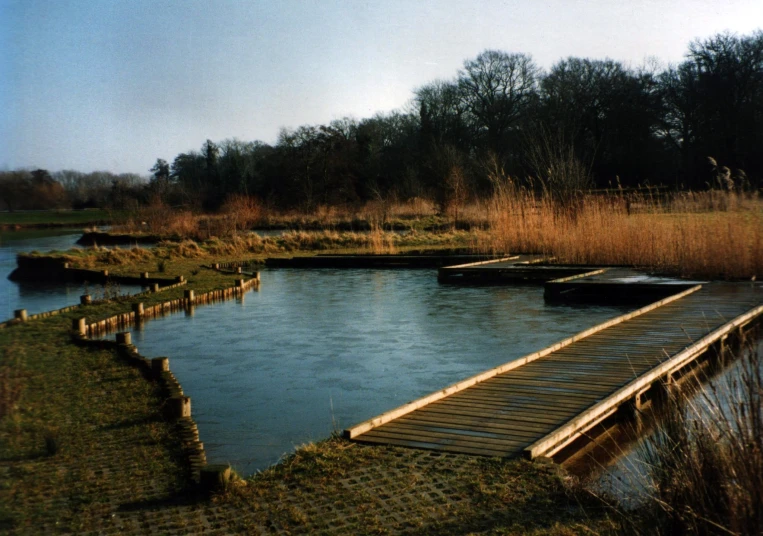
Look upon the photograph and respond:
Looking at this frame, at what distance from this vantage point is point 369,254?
16.1 m

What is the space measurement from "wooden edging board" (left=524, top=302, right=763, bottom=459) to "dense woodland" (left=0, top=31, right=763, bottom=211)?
578 inches

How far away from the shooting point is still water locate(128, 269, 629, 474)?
16.2 ft

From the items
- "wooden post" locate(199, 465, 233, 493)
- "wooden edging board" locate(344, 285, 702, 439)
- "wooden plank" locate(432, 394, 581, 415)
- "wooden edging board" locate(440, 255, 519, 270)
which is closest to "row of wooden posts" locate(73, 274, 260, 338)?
"wooden edging board" locate(440, 255, 519, 270)

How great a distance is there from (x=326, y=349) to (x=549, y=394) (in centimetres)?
303

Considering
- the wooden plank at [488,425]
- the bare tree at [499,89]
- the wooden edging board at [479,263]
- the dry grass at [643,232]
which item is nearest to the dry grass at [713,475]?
the wooden plank at [488,425]

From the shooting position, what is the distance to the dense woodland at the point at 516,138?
24.5 m

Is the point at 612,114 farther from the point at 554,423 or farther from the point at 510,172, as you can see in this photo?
the point at 554,423

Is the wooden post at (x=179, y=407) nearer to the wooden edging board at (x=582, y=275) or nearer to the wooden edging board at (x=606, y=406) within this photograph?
the wooden edging board at (x=606, y=406)

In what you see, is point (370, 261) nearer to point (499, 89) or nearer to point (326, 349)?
point (326, 349)

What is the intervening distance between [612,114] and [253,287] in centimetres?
1984

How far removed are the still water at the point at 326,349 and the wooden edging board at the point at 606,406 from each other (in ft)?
4.61

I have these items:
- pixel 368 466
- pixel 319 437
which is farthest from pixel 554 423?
pixel 319 437

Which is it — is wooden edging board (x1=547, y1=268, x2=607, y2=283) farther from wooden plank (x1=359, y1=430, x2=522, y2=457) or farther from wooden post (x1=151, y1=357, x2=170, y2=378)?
wooden plank (x1=359, y1=430, x2=522, y2=457)

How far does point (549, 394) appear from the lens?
4629mm
